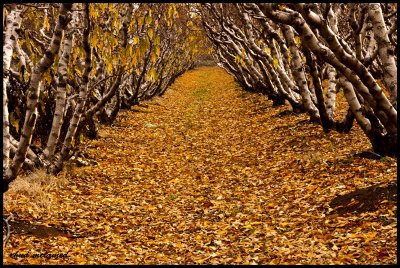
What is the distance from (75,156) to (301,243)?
727 cm

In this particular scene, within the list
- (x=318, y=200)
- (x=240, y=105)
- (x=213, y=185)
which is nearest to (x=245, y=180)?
(x=213, y=185)

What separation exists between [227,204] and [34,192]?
13.3 ft

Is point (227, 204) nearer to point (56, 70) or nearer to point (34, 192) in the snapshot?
point (34, 192)

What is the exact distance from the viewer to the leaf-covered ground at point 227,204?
6461mm

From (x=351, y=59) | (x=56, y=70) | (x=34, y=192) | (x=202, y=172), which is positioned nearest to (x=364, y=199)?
(x=351, y=59)

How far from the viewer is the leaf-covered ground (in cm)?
→ 646

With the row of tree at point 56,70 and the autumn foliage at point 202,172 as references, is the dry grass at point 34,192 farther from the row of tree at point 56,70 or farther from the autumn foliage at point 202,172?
the row of tree at point 56,70

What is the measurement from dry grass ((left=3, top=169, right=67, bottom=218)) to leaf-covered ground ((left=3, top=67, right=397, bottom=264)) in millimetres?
94

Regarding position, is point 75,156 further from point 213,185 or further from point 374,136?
point 374,136

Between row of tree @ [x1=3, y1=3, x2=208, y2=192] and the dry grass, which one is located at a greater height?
row of tree @ [x1=3, y1=3, x2=208, y2=192]

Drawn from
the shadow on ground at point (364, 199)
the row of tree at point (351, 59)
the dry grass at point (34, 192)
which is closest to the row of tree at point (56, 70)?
the dry grass at point (34, 192)

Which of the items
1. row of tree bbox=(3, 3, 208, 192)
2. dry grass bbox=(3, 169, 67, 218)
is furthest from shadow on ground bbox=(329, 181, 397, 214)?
dry grass bbox=(3, 169, 67, 218)

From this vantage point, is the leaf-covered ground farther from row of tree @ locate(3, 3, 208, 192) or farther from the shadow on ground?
row of tree @ locate(3, 3, 208, 192)

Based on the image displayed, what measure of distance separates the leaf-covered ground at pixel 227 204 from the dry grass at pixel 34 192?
94 millimetres
